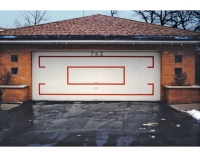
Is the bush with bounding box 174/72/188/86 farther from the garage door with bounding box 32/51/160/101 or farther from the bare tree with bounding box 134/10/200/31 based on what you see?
the bare tree with bounding box 134/10/200/31

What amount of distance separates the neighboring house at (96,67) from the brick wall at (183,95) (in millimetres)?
687

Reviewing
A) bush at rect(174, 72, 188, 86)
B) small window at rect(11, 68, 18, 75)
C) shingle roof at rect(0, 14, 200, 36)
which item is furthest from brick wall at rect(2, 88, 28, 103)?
bush at rect(174, 72, 188, 86)

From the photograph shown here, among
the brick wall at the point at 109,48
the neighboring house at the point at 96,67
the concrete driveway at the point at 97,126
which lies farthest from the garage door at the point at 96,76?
the concrete driveway at the point at 97,126

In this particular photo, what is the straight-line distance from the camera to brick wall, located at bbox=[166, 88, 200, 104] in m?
13.6

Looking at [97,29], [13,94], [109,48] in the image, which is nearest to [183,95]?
[109,48]

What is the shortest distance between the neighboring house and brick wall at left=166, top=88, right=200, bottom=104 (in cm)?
69

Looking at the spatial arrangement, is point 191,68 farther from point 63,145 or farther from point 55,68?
point 63,145

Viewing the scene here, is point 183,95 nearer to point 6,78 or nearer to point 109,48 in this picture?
point 109,48

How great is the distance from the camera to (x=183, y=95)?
44.5 ft

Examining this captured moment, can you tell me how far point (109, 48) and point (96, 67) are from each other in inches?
41.4

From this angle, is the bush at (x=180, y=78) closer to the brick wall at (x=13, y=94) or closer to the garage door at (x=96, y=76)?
the garage door at (x=96, y=76)

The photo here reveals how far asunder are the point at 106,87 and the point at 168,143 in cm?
748

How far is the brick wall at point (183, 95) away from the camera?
1358 cm

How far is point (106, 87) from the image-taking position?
47.1ft
